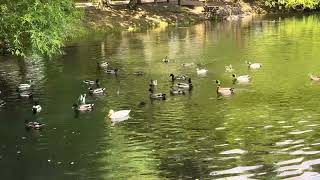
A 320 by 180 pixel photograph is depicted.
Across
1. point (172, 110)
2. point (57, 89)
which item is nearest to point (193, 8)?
point (57, 89)

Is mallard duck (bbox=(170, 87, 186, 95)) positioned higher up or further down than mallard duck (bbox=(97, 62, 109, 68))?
further down

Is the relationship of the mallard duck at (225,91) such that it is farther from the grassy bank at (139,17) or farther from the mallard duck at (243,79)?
the grassy bank at (139,17)

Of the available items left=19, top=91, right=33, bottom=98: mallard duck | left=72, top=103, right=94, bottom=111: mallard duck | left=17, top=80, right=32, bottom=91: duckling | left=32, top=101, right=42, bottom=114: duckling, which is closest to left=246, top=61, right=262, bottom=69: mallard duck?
left=72, top=103, right=94, bottom=111: mallard duck

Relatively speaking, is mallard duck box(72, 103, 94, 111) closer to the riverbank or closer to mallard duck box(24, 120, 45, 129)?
mallard duck box(24, 120, 45, 129)

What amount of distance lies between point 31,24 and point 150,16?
56672 mm

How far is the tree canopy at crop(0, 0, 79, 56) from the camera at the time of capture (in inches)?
1517

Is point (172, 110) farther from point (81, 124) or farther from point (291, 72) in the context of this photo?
point (291, 72)

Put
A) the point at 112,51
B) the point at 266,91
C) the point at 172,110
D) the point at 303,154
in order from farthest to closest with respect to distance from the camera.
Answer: the point at 112,51 → the point at 266,91 → the point at 172,110 → the point at 303,154

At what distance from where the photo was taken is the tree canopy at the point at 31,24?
38531mm

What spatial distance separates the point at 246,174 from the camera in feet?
84.1

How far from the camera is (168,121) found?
3506cm

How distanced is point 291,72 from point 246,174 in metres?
24.7

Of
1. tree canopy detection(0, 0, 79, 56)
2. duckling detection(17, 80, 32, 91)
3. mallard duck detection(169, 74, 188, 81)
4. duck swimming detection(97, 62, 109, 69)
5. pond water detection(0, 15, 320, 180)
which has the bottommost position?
pond water detection(0, 15, 320, 180)

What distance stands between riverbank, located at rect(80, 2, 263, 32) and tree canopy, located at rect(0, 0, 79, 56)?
142 feet
